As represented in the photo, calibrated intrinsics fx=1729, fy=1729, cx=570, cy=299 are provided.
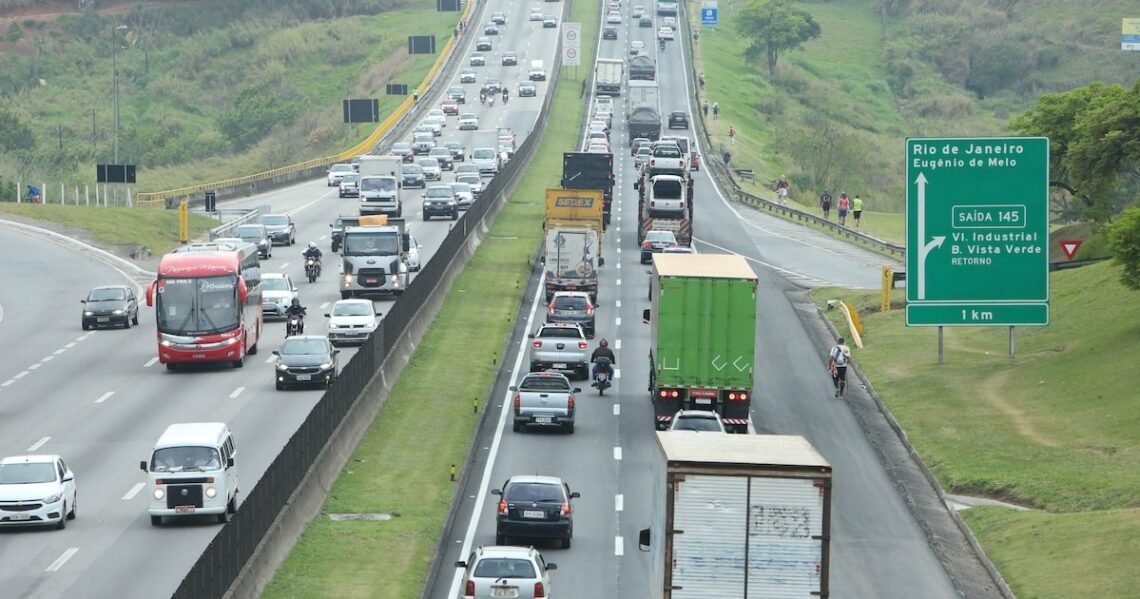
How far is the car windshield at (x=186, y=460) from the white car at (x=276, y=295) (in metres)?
26.8

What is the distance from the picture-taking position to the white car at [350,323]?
53781mm

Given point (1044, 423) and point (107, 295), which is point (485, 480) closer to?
point (1044, 423)

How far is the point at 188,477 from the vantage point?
31.5 metres

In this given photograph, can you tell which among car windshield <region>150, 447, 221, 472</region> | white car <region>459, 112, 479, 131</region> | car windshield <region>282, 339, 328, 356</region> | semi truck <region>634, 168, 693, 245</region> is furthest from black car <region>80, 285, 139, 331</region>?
white car <region>459, 112, 479, 131</region>

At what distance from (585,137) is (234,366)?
7543 cm

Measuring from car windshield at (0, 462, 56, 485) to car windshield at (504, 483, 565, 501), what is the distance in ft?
27.6

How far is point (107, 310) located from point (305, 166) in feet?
193

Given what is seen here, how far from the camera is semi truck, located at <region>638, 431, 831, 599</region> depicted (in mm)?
20672

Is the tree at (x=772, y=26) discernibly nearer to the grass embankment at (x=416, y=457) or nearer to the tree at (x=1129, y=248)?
the grass embankment at (x=416, y=457)

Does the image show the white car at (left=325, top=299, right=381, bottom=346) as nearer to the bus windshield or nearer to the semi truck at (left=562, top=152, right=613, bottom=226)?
the bus windshield

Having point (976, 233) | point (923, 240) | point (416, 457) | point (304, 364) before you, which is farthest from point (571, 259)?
point (416, 457)

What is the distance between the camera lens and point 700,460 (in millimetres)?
20938

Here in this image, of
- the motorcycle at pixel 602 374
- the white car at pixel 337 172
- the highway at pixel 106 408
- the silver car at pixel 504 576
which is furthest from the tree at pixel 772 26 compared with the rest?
the silver car at pixel 504 576

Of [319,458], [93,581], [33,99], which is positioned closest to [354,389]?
[319,458]
